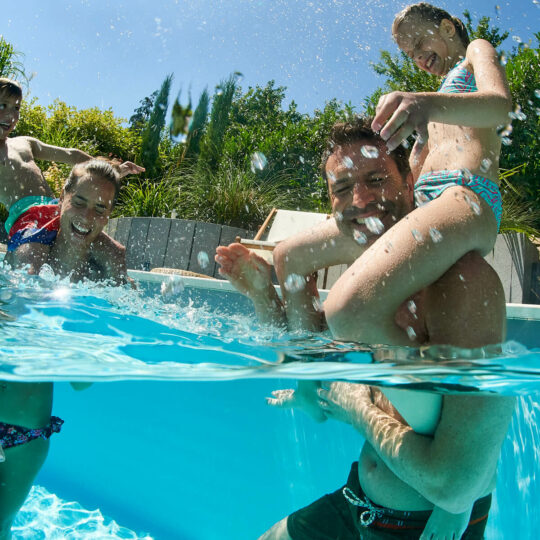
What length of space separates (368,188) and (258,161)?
2.63 m

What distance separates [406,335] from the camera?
5.10 ft

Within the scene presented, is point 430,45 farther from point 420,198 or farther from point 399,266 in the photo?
point 399,266

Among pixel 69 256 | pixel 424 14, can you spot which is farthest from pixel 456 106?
pixel 69 256

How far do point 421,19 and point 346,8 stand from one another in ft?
3.80

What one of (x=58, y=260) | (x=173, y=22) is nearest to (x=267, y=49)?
(x=173, y=22)

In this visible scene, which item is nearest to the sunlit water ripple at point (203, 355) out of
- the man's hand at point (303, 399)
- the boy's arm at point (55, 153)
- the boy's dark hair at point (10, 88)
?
the man's hand at point (303, 399)

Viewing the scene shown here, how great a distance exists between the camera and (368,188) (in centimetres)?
175

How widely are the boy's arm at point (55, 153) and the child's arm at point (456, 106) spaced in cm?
252

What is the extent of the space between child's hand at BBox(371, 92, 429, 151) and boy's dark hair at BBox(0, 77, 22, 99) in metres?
3.05

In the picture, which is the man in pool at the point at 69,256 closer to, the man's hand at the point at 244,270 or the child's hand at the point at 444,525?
the man's hand at the point at 244,270

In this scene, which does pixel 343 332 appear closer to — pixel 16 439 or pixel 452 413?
pixel 452 413

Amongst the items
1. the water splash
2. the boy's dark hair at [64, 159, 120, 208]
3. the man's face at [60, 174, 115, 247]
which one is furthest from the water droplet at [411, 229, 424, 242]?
the water splash

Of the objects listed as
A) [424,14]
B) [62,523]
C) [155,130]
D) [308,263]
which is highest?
[424,14]

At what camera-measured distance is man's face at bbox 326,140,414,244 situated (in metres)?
1.75
